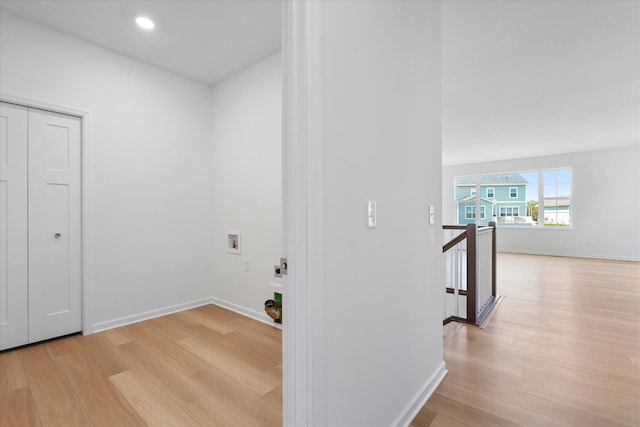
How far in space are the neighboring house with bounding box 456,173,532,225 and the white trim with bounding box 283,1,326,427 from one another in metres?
9.45

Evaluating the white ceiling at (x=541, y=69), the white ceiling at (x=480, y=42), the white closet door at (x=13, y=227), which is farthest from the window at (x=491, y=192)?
the white closet door at (x=13, y=227)

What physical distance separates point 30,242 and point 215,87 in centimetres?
244

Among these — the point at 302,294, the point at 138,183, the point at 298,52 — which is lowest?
the point at 302,294

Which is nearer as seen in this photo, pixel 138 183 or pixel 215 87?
pixel 138 183

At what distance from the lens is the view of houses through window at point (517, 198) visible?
7898mm

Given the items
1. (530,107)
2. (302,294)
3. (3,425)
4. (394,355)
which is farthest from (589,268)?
A: (3,425)

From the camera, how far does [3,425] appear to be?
157 centimetres

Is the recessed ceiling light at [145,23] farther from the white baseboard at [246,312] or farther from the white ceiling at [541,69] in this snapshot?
the white baseboard at [246,312]

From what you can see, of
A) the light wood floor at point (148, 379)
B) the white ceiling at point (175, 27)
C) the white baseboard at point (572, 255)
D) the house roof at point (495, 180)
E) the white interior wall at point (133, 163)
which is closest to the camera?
the light wood floor at point (148, 379)

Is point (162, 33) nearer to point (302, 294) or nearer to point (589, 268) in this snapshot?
point (302, 294)

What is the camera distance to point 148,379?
78.6 inches

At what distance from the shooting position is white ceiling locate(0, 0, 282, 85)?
90.9 inches

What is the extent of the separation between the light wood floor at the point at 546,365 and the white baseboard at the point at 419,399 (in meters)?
0.03

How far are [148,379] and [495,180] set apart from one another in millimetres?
9783
